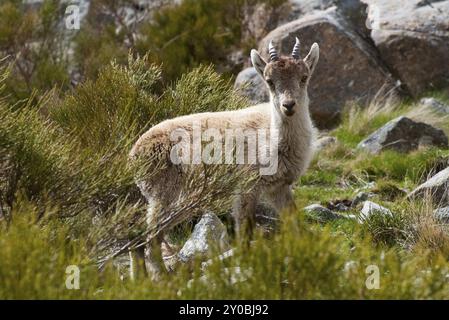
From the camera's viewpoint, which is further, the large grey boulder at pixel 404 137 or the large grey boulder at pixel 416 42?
the large grey boulder at pixel 416 42

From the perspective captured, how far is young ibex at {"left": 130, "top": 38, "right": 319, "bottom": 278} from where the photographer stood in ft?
28.2

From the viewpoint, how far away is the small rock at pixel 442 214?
8.85 m

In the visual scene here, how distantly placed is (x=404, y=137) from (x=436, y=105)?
1779 mm

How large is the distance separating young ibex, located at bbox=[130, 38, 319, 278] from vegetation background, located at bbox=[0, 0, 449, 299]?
28 centimetres

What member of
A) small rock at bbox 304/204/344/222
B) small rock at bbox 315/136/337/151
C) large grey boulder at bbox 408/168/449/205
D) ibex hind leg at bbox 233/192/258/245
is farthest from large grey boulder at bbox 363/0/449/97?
ibex hind leg at bbox 233/192/258/245

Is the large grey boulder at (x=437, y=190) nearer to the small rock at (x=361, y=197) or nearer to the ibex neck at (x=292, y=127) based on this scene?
the small rock at (x=361, y=197)

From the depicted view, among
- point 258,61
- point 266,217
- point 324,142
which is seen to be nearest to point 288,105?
point 258,61

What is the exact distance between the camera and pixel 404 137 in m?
13.0

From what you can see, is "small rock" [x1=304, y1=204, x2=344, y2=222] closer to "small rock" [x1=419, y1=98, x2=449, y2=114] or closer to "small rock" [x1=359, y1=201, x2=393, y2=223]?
"small rock" [x1=359, y1=201, x2=393, y2=223]

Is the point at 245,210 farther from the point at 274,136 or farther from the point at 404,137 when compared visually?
the point at 404,137

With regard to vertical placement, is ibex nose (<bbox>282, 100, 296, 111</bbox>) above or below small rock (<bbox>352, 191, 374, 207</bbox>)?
above

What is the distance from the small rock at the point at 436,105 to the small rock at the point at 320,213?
4833 millimetres

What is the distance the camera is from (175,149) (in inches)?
345

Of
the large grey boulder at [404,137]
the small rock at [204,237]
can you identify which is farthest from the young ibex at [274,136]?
the large grey boulder at [404,137]
